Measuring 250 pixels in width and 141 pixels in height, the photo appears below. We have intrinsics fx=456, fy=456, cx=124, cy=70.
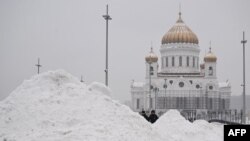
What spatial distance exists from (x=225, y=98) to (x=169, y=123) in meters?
72.7

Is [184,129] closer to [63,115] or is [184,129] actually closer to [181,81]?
[63,115]

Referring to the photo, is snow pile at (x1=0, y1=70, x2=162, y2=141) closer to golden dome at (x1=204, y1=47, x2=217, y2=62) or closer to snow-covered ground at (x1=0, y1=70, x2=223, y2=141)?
snow-covered ground at (x1=0, y1=70, x2=223, y2=141)

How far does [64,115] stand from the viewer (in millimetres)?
11109

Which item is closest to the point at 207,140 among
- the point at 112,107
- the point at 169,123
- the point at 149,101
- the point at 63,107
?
the point at 169,123

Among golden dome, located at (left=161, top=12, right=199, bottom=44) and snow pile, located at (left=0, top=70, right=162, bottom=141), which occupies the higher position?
golden dome, located at (left=161, top=12, right=199, bottom=44)

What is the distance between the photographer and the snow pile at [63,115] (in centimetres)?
1027

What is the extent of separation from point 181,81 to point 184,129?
6764cm

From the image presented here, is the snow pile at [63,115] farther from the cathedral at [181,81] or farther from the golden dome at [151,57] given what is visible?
the golden dome at [151,57]

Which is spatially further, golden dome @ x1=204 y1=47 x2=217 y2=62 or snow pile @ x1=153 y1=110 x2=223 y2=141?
golden dome @ x1=204 y1=47 x2=217 y2=62

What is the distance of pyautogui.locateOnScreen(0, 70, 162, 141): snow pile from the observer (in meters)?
10.3

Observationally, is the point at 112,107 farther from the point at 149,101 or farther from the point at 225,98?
the point at 225,98

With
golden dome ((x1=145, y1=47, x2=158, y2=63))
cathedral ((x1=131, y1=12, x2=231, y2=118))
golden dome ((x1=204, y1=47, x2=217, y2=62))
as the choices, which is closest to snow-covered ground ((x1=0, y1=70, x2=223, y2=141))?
cathedral ((x1=131, y1=12, x2=231, y2=118))

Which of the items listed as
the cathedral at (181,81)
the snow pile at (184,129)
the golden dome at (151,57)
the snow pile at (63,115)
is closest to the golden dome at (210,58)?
the cathedral at (181,81)

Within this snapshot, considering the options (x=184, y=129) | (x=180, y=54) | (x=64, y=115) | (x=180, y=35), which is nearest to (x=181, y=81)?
(x=180, y=54)
